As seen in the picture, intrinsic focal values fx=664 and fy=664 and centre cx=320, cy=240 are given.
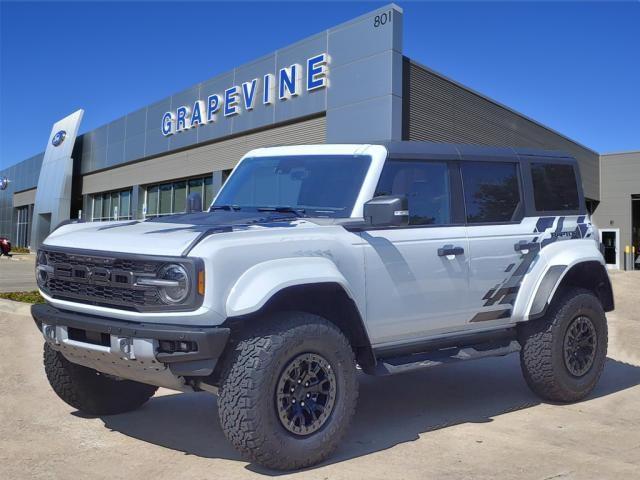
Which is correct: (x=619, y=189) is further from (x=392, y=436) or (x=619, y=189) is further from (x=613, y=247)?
(x=392, y=436)

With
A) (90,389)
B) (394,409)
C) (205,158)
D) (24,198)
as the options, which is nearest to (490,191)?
(394,409)

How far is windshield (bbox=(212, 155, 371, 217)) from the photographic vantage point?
4.67m

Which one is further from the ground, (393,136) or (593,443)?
(393,136)

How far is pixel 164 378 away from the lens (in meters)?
3.78

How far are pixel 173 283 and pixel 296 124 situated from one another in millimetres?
15005

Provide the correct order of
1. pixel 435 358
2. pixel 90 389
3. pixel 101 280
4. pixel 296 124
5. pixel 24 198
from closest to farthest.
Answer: pixel 101 280 < pixel 435 358 < pixel 90 389 < pixel 296 124 < pixel 24 198

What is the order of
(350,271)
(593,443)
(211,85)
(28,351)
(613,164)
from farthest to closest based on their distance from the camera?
(613,164) < (211,85) < (28,351) < (593,443) < (350,271)

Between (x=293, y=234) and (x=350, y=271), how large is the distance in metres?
0.48

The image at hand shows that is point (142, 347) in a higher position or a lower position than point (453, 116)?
lower

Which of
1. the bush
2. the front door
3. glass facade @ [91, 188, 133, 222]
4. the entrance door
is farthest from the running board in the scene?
the entrance door

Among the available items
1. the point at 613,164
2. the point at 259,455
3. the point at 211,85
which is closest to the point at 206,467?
the point at 259,455

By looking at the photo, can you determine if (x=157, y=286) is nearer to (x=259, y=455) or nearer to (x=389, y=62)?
(x=259, y=455)

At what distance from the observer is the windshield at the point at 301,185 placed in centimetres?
467

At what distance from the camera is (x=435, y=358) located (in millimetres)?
4770
